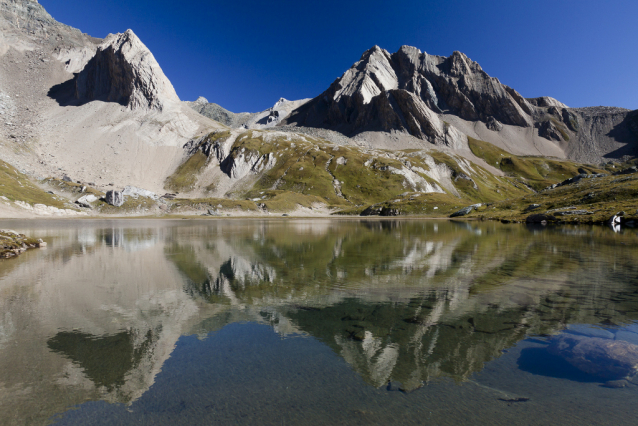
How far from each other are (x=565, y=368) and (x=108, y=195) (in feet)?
580

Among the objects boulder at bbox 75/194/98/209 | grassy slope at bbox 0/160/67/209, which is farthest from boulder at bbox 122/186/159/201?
grassy slope at bbox 0/160/67/209

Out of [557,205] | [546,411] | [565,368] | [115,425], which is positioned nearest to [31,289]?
[115,425]

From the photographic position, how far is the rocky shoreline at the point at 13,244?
29.6 m

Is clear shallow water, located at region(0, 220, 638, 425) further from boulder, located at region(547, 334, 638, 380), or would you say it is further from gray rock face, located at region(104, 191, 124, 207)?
gray rock face, located at region(104, 191, 124, 207)

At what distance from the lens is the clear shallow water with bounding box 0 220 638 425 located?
702cm

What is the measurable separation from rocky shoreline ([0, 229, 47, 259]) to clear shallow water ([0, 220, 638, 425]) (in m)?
11.2

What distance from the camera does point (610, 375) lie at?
324 inches

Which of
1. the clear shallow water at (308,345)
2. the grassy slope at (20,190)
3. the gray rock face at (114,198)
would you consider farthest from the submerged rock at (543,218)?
the grassy slope at (20,190)

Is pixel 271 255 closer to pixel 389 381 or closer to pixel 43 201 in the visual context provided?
pixel 389 381

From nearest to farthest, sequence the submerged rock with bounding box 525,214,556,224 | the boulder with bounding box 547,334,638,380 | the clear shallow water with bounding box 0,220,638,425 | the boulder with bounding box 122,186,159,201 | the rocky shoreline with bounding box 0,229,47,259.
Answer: the clear shallow water with bounding box 0,220,638,425
the boulder with bounding box 547,334,638,380
the rocky shoreline with bounding box 0,229,47,259
the submerged rock with bounding box 525,214,556,224
the boulder with bounding box 122,186,159,201

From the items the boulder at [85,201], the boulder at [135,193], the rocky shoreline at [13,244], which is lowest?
the rocky shoreline at [13,244]

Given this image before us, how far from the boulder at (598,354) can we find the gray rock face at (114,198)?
17272cm

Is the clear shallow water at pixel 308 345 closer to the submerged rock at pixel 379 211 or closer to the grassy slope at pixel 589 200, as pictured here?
the grassy slope at pixel 589 200

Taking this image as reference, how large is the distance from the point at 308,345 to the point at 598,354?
29.9 ft
